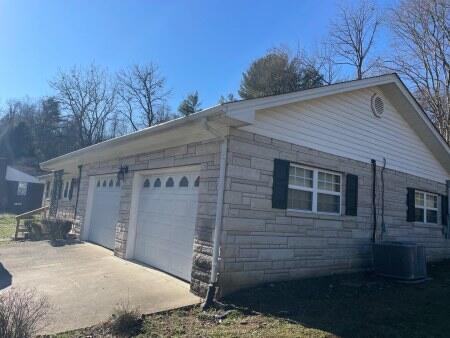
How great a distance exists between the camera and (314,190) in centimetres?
813

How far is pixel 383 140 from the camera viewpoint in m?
10.2

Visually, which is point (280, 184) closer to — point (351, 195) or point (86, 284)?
point (351, 195)

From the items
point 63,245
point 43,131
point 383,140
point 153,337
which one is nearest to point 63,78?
point 43,131

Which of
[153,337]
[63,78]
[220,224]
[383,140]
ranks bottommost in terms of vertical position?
[153,337]

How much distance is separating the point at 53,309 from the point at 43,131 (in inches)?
1765

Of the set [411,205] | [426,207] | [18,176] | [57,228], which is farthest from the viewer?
[18,176]

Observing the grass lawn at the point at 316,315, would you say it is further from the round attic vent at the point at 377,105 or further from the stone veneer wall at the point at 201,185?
the round attic vent at the point at 377,105

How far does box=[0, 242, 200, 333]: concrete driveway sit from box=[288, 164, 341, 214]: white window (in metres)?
2.87

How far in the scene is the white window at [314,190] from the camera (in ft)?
25.5

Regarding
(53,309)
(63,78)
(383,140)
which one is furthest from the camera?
(63,78)

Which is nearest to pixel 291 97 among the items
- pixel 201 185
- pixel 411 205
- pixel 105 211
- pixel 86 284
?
pixel 201 185

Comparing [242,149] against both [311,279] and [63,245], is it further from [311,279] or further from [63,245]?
[63,245]

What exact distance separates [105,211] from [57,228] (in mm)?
2286

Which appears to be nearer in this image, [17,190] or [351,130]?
[351,130]
